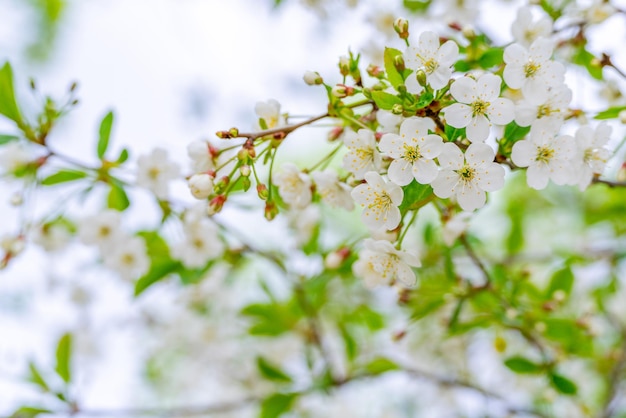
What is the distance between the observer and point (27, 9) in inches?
120

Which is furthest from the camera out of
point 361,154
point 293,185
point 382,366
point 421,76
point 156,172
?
point 382,366

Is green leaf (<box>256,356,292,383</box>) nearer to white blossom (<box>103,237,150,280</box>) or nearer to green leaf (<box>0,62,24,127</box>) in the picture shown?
white blossom (<box>103,237,150,280</box>)

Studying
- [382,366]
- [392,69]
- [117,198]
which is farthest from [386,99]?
[382,366]

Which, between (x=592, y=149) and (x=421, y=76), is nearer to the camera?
(x=421, y=76)

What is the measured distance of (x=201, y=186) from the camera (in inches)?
31.0

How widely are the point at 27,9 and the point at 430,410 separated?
8.21 ft

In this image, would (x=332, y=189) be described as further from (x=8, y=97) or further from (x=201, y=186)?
(x=8, y=97)

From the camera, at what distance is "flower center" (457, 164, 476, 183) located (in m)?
0.71

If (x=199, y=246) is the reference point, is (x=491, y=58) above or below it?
above

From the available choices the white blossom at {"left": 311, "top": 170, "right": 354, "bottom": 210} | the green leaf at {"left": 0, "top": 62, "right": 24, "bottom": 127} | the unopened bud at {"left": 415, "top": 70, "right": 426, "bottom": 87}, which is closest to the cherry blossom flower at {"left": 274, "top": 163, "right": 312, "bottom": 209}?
the white blossom at {"left": 311, "top": 170, "right": 354, "bottom": 210}

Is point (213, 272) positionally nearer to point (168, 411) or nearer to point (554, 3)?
point (168, 411)

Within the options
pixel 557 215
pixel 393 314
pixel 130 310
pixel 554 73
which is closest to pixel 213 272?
pixel 393 314

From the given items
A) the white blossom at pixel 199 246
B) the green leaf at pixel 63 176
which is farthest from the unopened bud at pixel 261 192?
the green leaf at pixel 63 176

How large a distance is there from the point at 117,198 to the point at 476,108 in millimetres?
752
